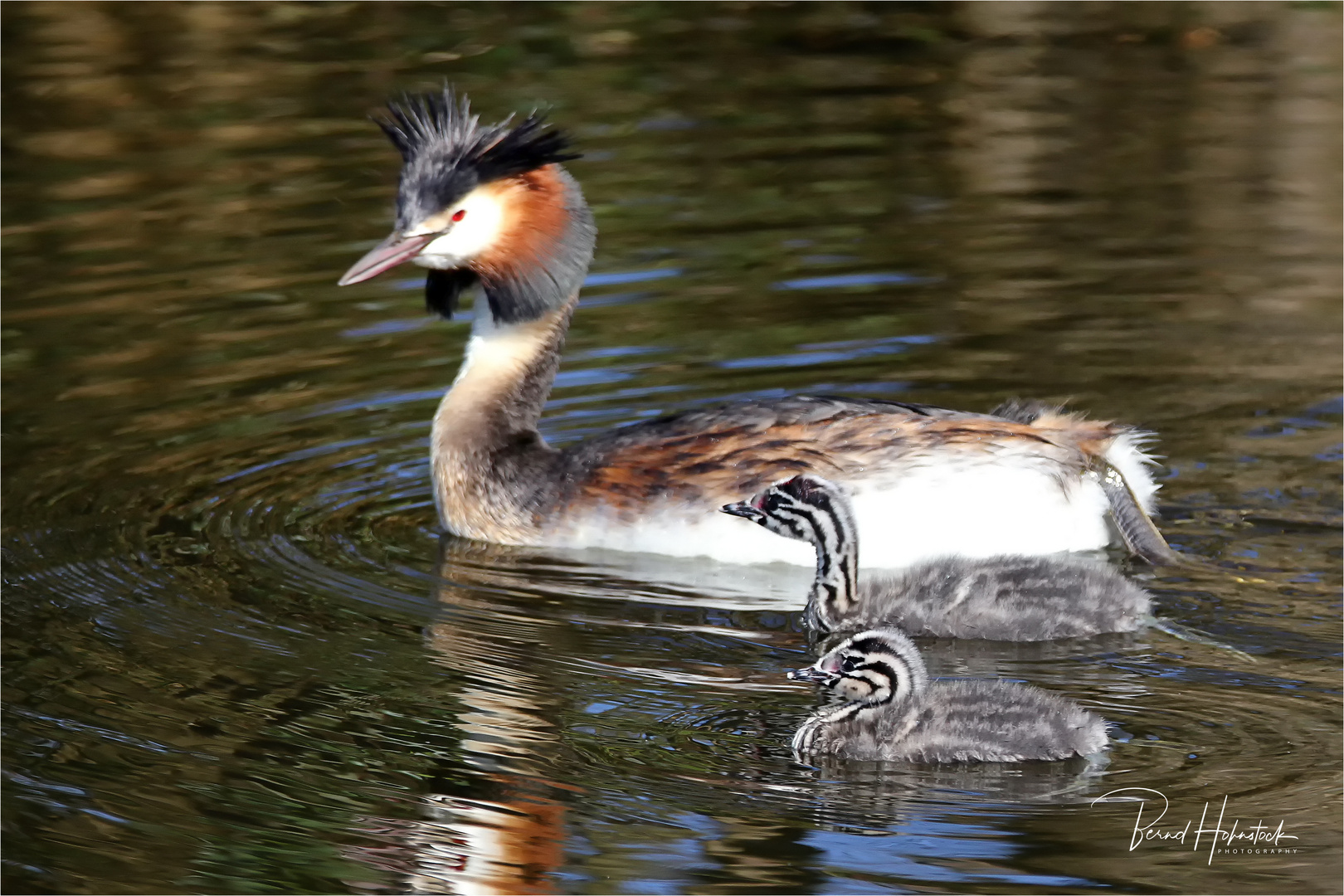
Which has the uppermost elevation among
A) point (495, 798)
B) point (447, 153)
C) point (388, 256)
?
point (447, 153)

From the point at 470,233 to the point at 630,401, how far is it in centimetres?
147

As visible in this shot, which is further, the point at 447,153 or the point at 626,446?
the point at 447,153

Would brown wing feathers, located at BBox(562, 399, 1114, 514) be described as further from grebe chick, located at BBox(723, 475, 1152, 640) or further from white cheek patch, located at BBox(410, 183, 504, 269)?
white cheek patch, located at BBox(410, 183, 504, 269)

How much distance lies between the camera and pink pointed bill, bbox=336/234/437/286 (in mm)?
8865

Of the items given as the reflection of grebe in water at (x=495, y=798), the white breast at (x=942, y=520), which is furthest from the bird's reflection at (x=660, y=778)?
the white breast at (x=942, y=520)

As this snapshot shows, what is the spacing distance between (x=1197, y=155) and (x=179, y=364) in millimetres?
6474

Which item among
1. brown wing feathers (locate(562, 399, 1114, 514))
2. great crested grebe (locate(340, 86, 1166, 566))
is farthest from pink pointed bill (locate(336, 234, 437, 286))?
brown wing feathers (locate(562, 399, 1114, 514))

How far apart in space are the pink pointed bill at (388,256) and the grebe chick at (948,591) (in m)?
1.86

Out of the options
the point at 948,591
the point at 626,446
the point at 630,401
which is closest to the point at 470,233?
the point at 626,446

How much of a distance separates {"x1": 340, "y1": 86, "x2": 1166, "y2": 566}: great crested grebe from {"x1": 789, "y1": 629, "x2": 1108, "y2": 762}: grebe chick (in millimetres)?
1618

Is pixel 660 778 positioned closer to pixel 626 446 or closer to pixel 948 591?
pixel 948 591

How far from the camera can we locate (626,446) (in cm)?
873

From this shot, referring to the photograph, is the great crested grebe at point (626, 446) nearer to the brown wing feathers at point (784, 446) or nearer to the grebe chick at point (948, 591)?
the brown wing feathers at point (784, 446)

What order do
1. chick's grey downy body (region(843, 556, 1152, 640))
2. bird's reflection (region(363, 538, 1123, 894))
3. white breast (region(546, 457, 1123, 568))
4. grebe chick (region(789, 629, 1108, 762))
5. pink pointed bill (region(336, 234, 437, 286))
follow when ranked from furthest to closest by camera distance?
pink pointed bill (region(336, 234, 437, 286)) → white breast (region(546, 457, 1123, 568)) → chick's grey downy body (region(843, 556, 1152, 640)) → grebe chick (region(789, 629, 1108, 762)) → bird's reflection (region(363, 538, 1123, 894))
